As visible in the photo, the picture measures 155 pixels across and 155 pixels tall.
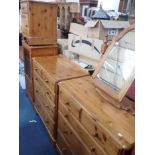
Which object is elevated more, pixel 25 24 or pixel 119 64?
pixel 25 24

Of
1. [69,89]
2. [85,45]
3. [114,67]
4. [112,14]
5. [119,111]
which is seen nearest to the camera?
[119,111]

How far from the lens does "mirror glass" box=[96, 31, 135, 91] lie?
119cm

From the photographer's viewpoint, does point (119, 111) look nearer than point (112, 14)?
Yes

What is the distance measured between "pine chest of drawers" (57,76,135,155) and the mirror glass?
0.14 metres

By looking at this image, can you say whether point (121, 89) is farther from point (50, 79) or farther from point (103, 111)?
point (50, 79)

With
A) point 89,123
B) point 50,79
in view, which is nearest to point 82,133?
point 89,123

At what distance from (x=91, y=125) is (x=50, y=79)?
0.74 m

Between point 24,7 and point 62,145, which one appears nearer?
point 62,145

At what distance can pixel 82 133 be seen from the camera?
1.32 m

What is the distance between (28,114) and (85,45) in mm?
1190
